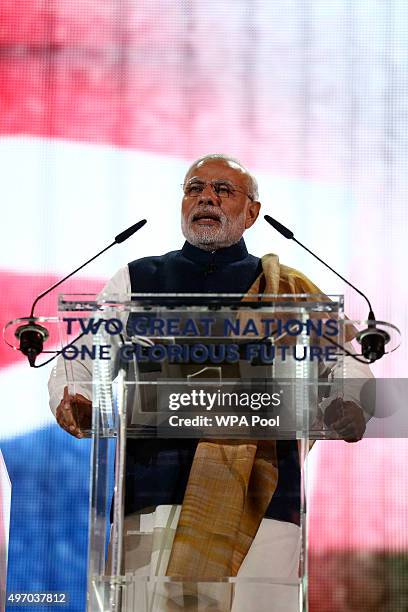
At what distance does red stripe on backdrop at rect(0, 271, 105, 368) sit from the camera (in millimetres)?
4145

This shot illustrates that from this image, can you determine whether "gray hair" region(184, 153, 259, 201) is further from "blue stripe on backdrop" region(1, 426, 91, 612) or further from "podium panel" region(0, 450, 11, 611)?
"podium panel" region(0, 450, 11, 611)

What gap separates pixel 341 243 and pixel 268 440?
1815 mm

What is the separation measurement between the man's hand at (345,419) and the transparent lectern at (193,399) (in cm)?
7

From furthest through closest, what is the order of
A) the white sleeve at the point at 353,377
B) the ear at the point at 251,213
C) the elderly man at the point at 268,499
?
1. the ear at the point at 251,213
2. the white sleeve at the point at 353,377
3. the elderly man at the point at 268,499

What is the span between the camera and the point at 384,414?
158 inches

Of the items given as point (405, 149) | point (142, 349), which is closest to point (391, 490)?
point (405, 149)

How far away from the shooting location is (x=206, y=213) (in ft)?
11.3

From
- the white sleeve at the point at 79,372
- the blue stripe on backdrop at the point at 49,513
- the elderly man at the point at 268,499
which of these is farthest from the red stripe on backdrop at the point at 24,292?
the elderly man at the point at 268,499

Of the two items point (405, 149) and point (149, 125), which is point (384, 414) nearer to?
point (405, 149)

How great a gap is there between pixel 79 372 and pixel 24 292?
171 cm

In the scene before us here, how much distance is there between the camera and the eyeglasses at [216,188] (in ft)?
11.4

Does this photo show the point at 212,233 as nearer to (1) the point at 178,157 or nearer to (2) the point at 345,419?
(1) the point at 178,157

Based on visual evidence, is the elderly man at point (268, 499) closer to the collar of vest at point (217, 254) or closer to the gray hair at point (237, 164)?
the collar of vest at point (217, 254)

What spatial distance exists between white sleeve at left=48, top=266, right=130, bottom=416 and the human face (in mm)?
240
